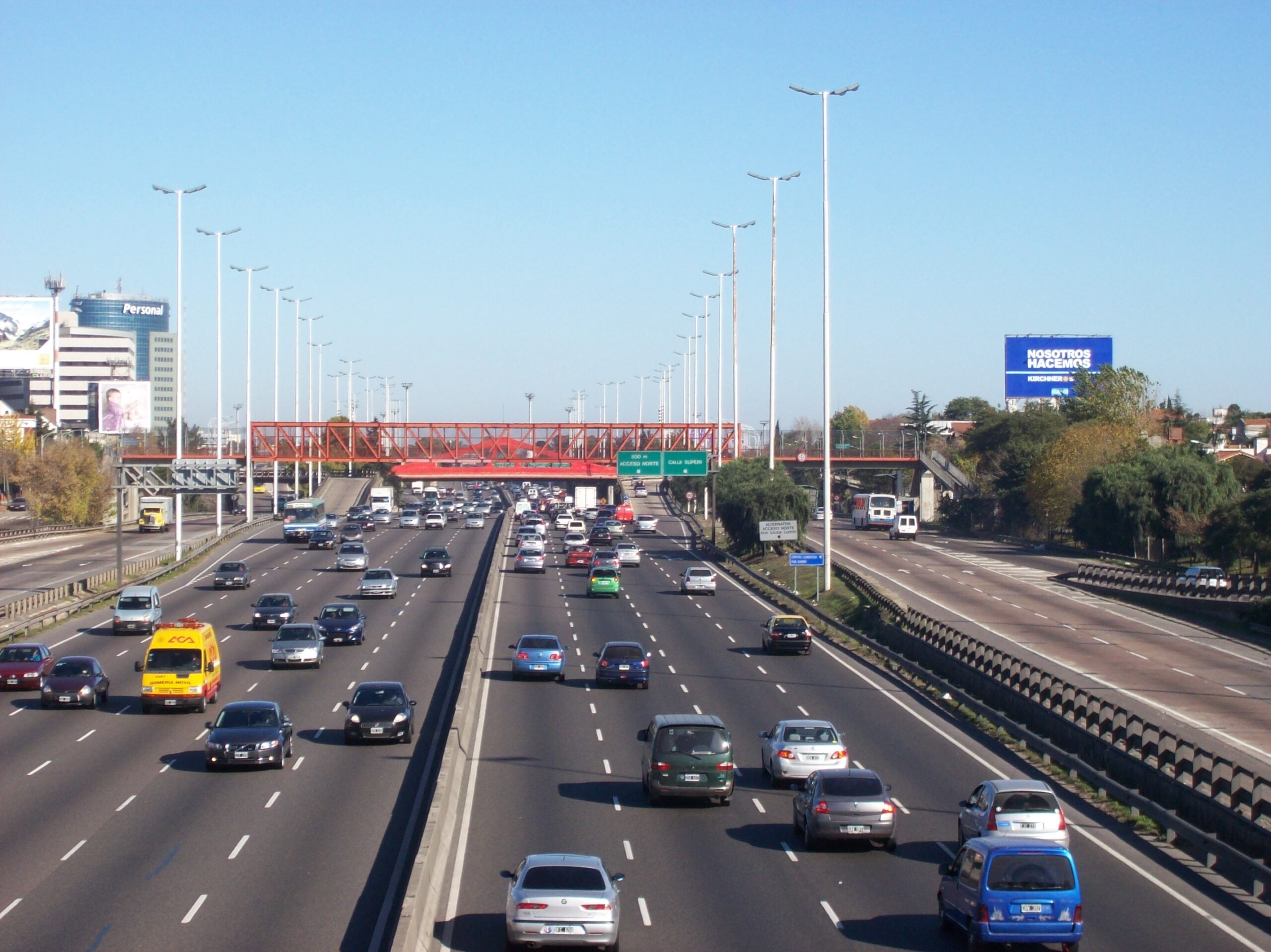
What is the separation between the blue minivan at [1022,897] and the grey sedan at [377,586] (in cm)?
4767

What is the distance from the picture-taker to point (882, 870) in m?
21.6

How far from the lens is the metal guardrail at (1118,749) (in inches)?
896

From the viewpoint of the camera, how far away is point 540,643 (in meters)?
42.3

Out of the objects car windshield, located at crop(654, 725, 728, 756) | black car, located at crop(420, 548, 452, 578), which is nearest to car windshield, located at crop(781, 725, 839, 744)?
car windshield, located at crop(654, 725, 728, 756)

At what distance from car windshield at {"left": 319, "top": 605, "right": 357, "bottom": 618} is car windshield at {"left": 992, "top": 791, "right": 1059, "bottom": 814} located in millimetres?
32240

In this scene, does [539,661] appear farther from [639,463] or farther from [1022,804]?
[639,463]

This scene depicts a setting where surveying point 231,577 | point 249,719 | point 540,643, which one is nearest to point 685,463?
point 231,577

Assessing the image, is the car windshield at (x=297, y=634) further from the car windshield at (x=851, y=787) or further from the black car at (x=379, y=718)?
the car windshield at (x=851, y=787)

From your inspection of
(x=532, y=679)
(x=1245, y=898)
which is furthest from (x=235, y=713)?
(x=1245, y=898)

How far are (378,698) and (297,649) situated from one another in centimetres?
1149

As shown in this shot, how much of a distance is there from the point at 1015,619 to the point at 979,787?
34278 mm

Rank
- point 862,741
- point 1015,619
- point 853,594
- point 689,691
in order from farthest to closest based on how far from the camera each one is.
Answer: point 853,594, point 1015,619, point 689,691, point 862,741

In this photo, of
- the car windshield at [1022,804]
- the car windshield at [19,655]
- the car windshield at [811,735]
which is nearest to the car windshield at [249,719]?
the car windshield at [811,735]

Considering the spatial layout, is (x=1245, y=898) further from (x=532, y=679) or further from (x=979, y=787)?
(x=532, y=679)
